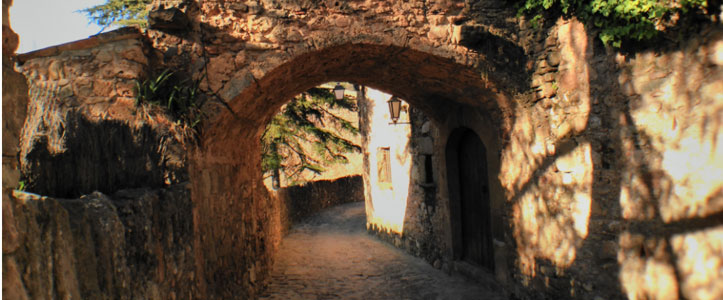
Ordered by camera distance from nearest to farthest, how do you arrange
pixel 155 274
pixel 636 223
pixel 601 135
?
pixel 155 274
pixel 636 223
pixel 601 135

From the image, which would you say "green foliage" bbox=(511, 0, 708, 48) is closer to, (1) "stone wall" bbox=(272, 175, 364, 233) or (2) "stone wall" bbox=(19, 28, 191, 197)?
(2) "stone wall" bbox=(19, 28, 191, 197)

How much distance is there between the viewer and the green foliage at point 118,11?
377 inches

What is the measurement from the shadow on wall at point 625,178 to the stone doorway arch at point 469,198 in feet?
3.63

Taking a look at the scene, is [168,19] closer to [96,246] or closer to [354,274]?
[96,246]

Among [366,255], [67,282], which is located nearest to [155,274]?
[67,282]

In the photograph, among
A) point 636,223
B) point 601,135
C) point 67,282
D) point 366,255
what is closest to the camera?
point 67,282

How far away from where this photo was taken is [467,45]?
176 inches

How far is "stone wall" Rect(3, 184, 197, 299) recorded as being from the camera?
1.28 metres

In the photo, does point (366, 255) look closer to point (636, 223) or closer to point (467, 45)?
point (467, 45)

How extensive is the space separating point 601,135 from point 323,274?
14.6 feet

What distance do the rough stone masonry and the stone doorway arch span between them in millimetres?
468

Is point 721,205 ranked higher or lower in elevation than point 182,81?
lower

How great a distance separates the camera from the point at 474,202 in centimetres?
619

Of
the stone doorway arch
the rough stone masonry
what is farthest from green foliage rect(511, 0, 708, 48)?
the stone doorway arch
